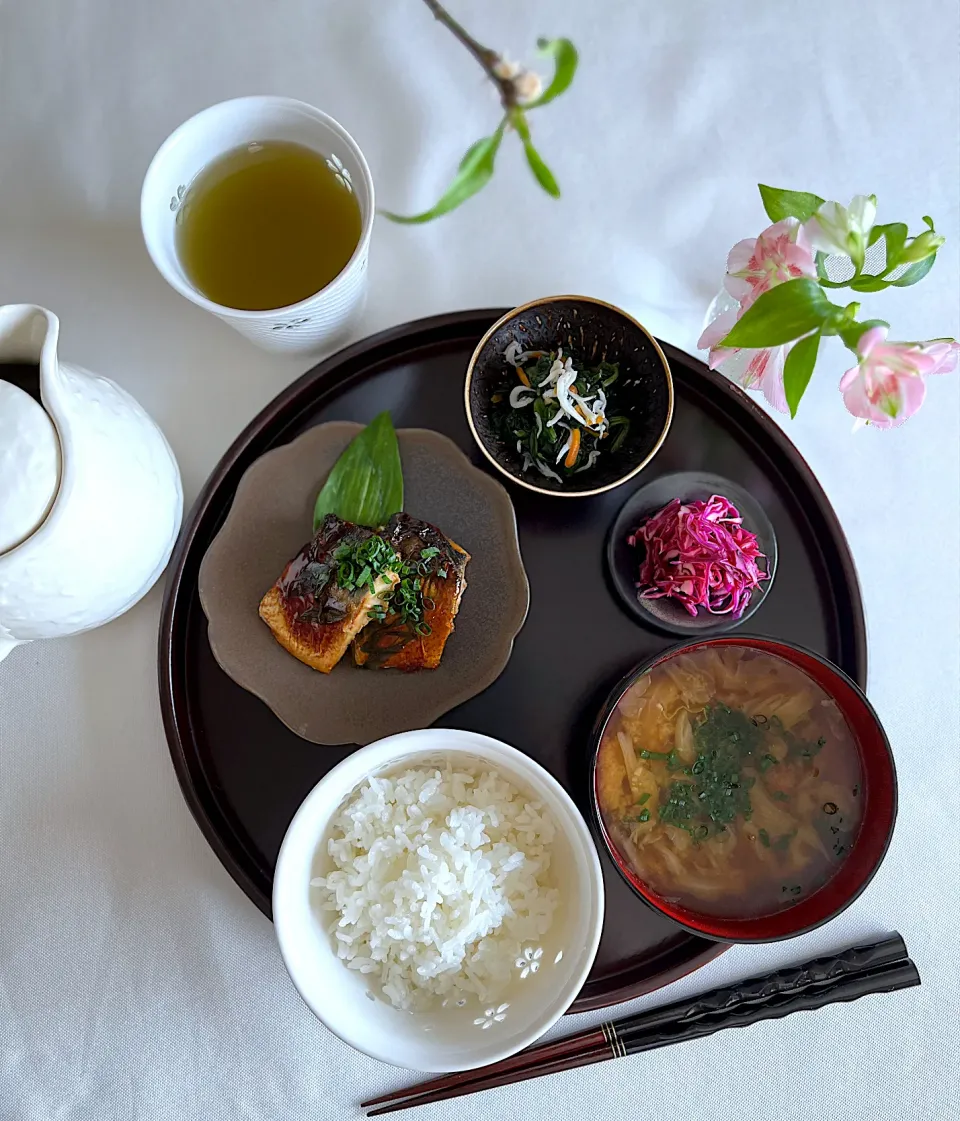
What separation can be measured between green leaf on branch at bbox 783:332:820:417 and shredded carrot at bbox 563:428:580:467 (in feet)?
1.26

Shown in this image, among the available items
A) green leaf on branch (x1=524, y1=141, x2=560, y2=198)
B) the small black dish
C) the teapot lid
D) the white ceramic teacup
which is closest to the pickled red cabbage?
the small black dish

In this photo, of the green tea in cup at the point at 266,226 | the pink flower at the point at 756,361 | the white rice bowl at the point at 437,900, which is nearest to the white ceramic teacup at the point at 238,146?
the green tea in cup at the point at 266,226

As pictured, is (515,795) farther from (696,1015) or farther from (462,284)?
(462,284)

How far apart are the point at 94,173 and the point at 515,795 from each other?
1268mm

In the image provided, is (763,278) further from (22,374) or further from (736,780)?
(22,374)

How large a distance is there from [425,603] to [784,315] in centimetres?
63

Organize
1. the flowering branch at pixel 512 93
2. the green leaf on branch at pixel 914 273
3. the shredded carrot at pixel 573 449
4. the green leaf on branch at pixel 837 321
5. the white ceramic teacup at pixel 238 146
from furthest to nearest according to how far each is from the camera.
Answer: the shredded carrot at pixel 573 449 → the white ceramic teacup at pixel 238 146 → the green leaf on branch at pixel 914 273 → the green leaf on branch at pixel 837 321 → the flowering branch at pixel 512 93

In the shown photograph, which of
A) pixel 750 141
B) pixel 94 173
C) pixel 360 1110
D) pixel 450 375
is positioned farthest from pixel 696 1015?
pixel 94 173

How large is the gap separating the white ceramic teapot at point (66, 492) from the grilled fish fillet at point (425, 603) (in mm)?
344

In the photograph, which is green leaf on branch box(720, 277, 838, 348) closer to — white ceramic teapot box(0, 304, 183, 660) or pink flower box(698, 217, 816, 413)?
pink flower box(698, 217, 816, 413)

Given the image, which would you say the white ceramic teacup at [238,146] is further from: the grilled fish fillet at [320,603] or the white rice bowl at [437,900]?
the white rice bowl at [437,900]

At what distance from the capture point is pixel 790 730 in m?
1.27

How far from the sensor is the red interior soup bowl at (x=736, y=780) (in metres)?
1.24

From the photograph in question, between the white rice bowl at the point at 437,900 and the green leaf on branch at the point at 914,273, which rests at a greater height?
the green leaf on branch at the point at 914,273
